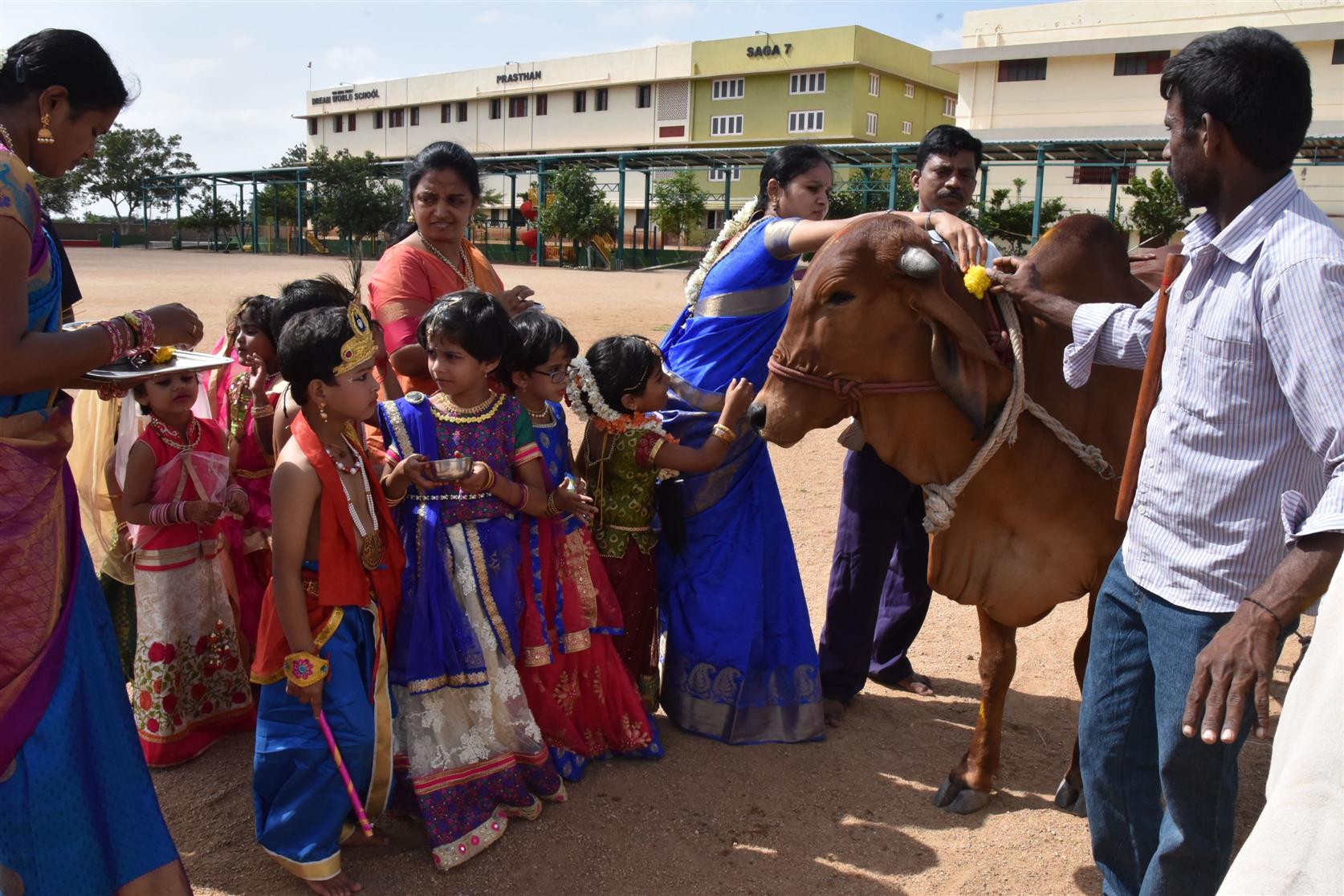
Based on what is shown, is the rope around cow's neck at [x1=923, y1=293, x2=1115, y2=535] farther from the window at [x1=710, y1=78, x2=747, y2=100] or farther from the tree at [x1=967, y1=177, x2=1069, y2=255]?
the window at [x1=710, y1=78, x2=747, y2=100]

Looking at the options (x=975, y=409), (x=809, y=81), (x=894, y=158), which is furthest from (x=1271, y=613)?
(x=809, y=81)

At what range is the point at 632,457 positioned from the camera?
12.2 feet

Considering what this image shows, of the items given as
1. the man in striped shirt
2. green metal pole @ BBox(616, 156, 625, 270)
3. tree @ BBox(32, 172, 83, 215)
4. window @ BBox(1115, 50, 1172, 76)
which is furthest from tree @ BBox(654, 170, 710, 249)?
the man in striped shirt

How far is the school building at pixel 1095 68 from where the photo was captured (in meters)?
30.3

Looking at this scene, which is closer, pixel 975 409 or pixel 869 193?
pixel 975 409

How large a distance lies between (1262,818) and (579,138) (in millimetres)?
52947

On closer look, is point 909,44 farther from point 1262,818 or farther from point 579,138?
point 1262,818

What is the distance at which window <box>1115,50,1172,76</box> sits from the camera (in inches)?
1294

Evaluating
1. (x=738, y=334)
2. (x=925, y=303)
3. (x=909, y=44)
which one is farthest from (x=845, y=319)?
(x=909, y=44)

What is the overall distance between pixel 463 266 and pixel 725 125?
46353 millimetres

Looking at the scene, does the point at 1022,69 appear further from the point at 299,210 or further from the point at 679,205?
the point at 299,210

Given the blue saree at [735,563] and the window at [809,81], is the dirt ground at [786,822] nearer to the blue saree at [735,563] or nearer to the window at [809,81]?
the blue saree at [735,563]

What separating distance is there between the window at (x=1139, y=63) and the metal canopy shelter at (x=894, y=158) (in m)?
2.88

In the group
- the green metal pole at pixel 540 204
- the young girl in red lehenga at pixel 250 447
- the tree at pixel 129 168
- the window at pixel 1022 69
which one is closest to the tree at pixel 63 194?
the tree at pixel 129 168
